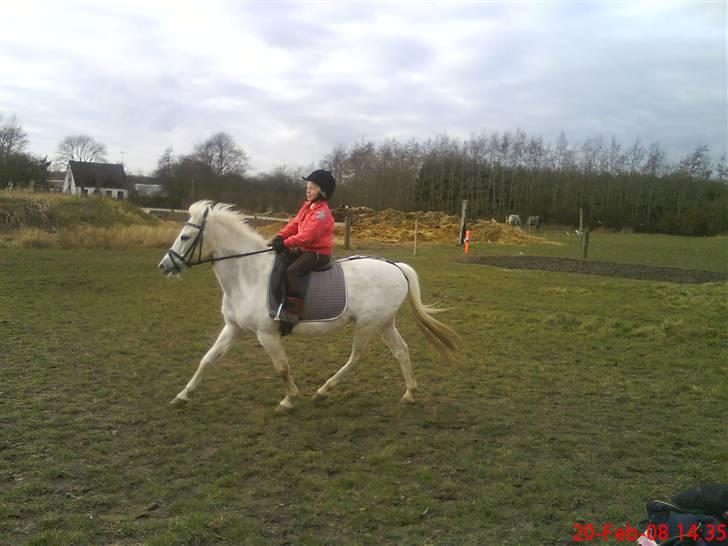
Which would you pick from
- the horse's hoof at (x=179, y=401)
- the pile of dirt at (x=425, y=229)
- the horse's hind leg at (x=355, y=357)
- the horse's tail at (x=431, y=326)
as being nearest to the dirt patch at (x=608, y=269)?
the pile of dirt at (x=425, y=229)

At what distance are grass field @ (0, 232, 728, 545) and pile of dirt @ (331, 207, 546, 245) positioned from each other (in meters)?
25.0

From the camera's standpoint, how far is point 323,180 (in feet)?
19.2

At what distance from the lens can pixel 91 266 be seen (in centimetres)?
1728

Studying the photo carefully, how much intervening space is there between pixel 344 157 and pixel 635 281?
45130mm

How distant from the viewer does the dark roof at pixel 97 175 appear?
174 ft

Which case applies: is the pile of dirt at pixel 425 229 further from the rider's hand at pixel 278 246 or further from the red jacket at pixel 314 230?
the rider's hand at pixel 278 246

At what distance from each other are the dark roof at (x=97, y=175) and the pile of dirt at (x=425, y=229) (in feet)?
81.2

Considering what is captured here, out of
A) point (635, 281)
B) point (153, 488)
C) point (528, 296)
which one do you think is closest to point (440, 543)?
point (153, 488)

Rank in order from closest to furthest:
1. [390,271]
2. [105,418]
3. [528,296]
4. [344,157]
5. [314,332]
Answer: [105,418], [314,332], [390,271], [528,296], [344,157]

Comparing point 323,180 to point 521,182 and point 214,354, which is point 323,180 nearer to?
point 214,354

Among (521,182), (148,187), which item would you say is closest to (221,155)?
(148,187)

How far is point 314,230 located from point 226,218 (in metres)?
1.06

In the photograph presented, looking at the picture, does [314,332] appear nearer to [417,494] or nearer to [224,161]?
[417,494]
